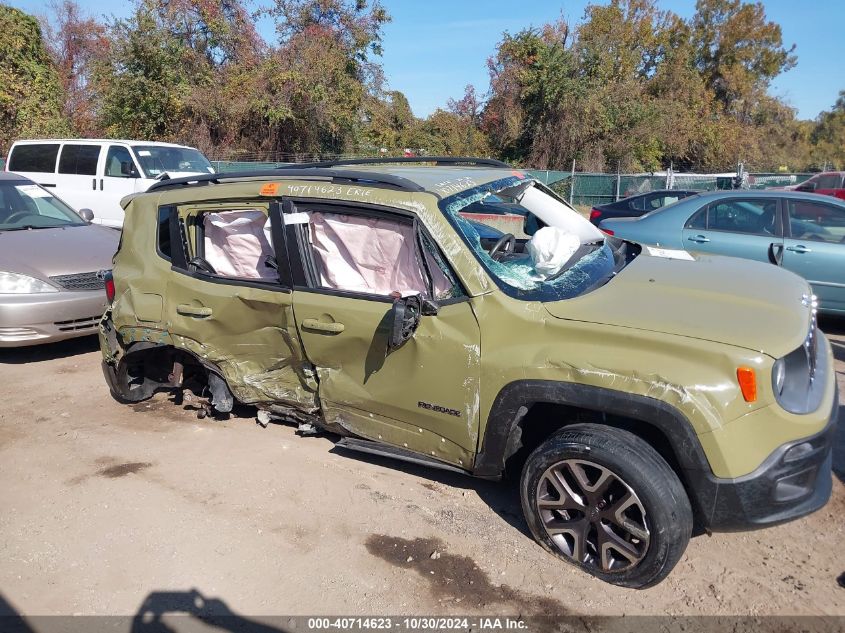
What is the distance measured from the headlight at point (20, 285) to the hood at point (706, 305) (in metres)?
4.76

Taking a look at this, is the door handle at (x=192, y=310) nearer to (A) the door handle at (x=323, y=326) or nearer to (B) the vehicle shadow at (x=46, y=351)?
(A) the door handle at (x=323, y=326)

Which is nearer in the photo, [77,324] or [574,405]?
[574,405]

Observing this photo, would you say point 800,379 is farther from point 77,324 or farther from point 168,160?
point 168,160

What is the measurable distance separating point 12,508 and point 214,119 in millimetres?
22121

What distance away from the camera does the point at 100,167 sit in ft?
39.5

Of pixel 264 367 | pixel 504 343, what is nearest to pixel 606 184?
pixel 264 367

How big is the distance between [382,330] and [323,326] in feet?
1.25

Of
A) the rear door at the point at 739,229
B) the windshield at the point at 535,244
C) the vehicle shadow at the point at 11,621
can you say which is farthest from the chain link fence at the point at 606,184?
the vehicle shadow at the point at 11,621

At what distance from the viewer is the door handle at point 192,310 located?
4129 millimetres

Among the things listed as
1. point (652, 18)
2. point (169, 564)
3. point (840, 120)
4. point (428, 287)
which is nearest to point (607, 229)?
point (428, 287)

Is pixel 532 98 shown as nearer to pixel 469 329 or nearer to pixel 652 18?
pixel 652 18

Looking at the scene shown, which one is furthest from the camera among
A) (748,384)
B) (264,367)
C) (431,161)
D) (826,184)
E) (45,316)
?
(826,184)

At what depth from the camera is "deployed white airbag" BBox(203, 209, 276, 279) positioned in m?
4.16

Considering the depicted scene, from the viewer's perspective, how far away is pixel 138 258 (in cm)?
446
